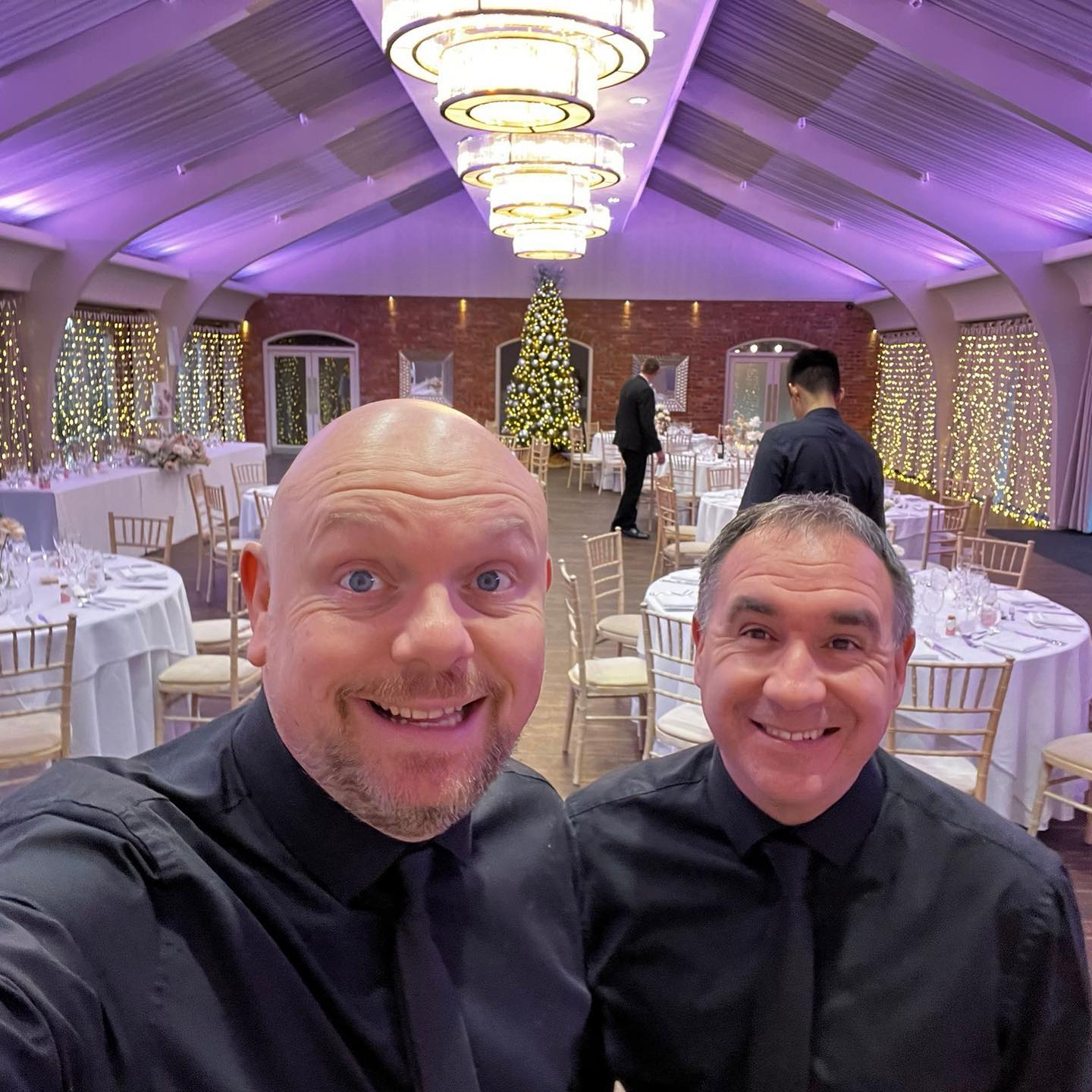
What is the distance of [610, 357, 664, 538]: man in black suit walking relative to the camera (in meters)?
9.39

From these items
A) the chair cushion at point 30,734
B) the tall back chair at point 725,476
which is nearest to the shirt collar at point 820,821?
the chair cushion at point 30,734

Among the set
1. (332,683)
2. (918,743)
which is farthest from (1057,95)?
(332,683)

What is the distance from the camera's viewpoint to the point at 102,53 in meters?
6.32

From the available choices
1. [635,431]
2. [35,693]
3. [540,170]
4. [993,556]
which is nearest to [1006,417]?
[635,431]

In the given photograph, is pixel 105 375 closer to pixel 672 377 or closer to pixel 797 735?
pixel 672 377

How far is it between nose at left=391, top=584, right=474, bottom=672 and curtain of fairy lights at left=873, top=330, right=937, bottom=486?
49.1ft

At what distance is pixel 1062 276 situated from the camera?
10227 mm

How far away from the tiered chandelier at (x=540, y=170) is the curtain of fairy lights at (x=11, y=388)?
5.46 m

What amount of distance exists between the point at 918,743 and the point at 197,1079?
3.35 metres

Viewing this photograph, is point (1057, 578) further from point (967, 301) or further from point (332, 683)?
point (332, 683)

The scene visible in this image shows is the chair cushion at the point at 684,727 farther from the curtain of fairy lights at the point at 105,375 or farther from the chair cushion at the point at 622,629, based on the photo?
the curtain of fairy lights at the point at 105,375

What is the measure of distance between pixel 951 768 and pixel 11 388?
10.0 m

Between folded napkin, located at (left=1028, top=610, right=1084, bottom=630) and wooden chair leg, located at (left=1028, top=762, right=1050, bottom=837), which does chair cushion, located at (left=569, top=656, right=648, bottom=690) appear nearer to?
wooden chair leg, located at (left=1028, top=762, right=1050, bottom=837)

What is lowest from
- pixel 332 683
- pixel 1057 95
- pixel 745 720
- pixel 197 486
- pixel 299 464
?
pixel 197 486
